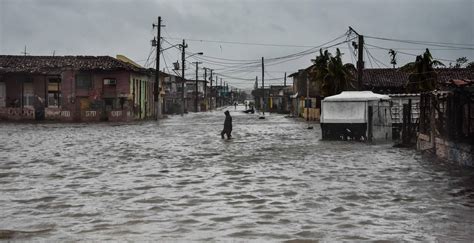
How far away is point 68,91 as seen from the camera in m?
46.6

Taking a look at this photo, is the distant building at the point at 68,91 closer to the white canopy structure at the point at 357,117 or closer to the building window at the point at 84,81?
the building window at the point at 84,81

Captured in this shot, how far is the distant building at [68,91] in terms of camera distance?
46406 millimetres

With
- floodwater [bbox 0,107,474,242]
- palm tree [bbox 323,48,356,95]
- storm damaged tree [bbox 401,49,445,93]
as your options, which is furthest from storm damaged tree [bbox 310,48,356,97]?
floodwater [bbox 0,107,474,242]

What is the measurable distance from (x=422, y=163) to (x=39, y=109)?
126ft

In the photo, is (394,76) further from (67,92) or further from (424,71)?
(67,92)

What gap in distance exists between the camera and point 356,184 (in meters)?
11.3

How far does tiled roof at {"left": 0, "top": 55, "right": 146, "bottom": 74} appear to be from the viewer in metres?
46.6

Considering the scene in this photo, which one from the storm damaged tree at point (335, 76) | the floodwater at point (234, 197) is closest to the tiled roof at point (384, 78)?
the storm damaged tree at point (335, 76)

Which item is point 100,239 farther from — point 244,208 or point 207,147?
point 207,147

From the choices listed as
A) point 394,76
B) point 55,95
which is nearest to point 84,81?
point 55,95

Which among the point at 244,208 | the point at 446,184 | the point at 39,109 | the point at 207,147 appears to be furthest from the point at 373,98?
the point at 39,109

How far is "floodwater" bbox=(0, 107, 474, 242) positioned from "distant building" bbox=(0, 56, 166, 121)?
29.8 meters

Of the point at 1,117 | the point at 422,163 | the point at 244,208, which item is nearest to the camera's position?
the point at 244,208

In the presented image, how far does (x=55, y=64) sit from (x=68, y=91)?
346cm
